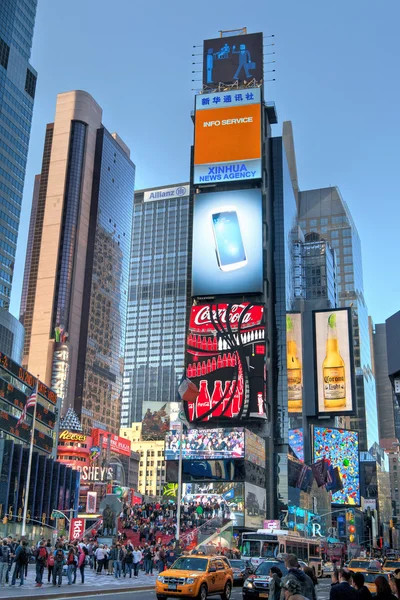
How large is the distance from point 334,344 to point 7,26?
91.8m

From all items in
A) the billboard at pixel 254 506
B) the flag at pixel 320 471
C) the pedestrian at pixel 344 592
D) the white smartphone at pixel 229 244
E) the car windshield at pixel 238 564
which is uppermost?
the white smartphone at pixel 229 244

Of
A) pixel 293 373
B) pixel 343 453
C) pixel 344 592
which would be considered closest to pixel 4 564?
Result: pixel 344 592

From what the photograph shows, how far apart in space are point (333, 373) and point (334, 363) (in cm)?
197

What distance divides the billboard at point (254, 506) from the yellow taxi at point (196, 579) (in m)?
59.9

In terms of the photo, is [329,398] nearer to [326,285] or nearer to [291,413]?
[291,413]

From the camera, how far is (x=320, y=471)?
125 meters

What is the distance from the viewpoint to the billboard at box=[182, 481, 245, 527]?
8444cm

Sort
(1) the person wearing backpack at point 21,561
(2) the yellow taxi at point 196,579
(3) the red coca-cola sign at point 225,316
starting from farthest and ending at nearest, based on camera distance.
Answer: (3) the red coca-cola sign at point 225,316 < (1) the person wearing backpack at point 21,561 < (2) the yellow taxi at point 196,579

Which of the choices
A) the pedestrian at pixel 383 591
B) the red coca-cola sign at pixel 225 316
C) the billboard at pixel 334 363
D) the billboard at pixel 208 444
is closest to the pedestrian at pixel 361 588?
the pedestrian at pixel 383 591

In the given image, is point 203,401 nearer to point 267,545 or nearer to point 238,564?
point 267,545

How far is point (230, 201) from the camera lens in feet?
351

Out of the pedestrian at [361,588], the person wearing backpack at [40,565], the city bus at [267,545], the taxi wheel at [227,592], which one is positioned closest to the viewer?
the pedestrian at [361,588]

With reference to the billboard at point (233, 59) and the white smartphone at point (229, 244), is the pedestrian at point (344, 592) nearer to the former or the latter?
the white smartphone at point (229, 244)

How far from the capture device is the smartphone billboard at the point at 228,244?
103125 mm
